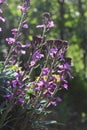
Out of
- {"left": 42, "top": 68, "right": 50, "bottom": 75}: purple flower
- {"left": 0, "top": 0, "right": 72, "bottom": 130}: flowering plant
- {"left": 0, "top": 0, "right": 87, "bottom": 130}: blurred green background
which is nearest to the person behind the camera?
{"left": 0, "top": 0, "right": 72, "bottom": 130}: flowering plant

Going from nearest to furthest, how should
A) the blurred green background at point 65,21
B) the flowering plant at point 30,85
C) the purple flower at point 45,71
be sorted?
the flowering plant at point 30,85 → the purple flower at point 45,71 → the blurred green background at point 65,21

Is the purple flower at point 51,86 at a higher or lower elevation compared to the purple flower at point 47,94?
higher

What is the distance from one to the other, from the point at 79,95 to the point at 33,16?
499 centimetres

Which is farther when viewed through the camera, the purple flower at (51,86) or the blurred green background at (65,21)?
the blurred green background at (65,21)

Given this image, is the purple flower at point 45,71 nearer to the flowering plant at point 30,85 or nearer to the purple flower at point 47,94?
the flowering plant at point 30,85

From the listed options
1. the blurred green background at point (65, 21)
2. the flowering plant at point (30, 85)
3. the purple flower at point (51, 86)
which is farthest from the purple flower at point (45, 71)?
the blurred green background at point (65, 21)

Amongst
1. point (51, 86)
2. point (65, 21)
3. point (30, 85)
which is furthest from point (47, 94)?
point (65, 21)

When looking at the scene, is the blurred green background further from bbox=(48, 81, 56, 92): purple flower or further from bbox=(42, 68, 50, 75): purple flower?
bbox=(42, 68, 50, 75): purple flower

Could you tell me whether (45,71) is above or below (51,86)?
above

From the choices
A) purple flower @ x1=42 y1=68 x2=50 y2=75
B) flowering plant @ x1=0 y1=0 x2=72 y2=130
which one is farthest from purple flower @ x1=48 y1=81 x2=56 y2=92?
purple flower @ x1=42 y1=68 x2=50 y2=75

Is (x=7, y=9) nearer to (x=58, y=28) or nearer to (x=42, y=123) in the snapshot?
(x=58, y=28)

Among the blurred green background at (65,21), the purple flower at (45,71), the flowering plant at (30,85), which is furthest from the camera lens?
the blurred green background at (65,21)

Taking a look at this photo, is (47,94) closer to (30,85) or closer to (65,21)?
(30,85)

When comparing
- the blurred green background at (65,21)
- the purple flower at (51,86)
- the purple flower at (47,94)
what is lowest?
the blurred green background at (65,21)
